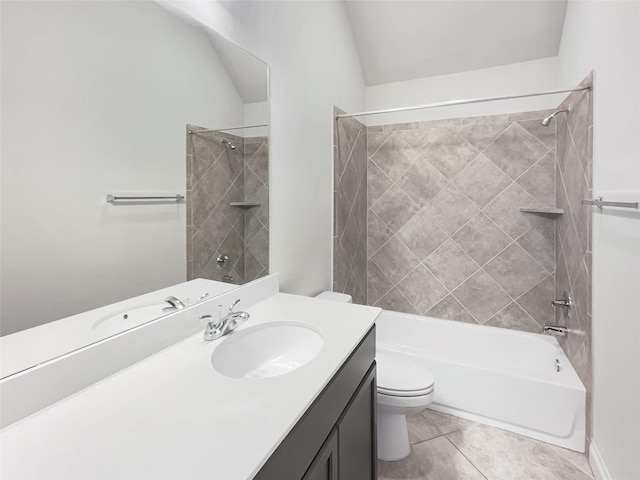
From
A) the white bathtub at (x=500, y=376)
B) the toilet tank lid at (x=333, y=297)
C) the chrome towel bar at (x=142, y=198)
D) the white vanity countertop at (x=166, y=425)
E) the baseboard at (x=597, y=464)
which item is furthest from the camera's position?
the toilet tank lid at (x=333, y=297)

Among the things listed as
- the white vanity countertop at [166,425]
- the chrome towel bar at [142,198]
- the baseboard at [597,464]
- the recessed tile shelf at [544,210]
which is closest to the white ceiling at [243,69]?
the chrome towel bar at [142,198]

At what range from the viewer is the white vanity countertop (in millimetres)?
574

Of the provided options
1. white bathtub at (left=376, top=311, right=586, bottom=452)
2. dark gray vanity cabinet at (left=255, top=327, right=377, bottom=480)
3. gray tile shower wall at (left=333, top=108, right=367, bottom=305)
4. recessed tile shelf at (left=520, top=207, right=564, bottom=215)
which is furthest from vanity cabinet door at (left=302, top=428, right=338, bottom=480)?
recessed tile shelf at (left=520, top=207, right=564, bottom=215)

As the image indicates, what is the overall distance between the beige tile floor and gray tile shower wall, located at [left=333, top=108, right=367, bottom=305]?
112cm

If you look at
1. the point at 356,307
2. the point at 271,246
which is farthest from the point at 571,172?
the point at 271,246

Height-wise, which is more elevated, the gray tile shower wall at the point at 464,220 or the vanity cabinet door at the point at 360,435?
the gray tile shower wall at the point at 464,220

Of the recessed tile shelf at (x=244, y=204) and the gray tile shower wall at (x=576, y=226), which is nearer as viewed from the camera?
the recessed tile shelf at (x=244, y=204)

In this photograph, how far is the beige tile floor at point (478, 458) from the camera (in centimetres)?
163

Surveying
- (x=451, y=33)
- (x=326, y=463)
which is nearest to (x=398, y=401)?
(x=326, y=463)

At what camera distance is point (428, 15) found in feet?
7.84

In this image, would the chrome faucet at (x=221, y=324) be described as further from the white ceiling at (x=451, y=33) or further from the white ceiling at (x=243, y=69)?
the white ceiling at (x=451, y=33)

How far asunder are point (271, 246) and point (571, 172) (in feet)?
6.22

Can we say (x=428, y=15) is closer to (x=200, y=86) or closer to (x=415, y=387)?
(x=200, y=86)

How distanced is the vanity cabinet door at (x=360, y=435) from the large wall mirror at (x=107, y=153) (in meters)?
0.71
